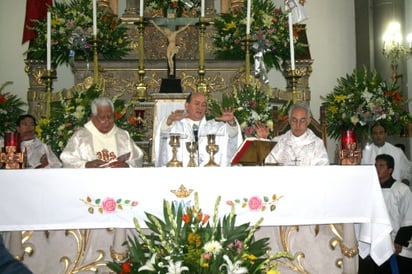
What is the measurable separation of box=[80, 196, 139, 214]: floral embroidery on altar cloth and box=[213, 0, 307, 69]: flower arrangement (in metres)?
4.00

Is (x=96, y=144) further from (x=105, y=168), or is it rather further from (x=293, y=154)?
(x=293, y=154)

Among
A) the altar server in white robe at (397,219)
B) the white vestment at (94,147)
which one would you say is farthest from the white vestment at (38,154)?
the altar server in white robe at (397,219)

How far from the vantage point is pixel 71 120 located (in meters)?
6.98

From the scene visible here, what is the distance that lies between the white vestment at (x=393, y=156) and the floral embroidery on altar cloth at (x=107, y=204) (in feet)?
15.1

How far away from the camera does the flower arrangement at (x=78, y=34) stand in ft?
27.9

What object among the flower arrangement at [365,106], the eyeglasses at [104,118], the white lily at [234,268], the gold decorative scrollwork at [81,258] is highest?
the flower arrangement at [365,106]

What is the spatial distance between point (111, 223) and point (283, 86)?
7079mm

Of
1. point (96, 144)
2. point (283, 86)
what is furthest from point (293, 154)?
point (283, 86)

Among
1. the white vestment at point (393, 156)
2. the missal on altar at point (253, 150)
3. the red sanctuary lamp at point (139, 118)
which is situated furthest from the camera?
the white vestment at point (393, 156)

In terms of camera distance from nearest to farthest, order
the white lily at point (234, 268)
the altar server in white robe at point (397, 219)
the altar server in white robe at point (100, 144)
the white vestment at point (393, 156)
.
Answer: the white lily at point (234, 268) → the altar server in white robe at point (100, 144) → the altar server in white robe at point (397, 219) → the white vestment at point (393, 156)

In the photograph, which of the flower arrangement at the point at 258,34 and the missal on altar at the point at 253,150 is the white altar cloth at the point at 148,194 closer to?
the missal on altar at the point at 253,150

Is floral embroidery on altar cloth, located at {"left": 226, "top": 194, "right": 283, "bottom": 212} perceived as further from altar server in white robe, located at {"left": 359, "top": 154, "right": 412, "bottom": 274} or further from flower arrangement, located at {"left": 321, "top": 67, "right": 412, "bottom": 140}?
flower arrangement, located at {"left": 321, "top": 67, "right": 412, "bottom": 140}

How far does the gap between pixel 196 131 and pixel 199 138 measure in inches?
5.3

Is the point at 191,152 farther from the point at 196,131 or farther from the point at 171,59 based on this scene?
the point at 171,59
